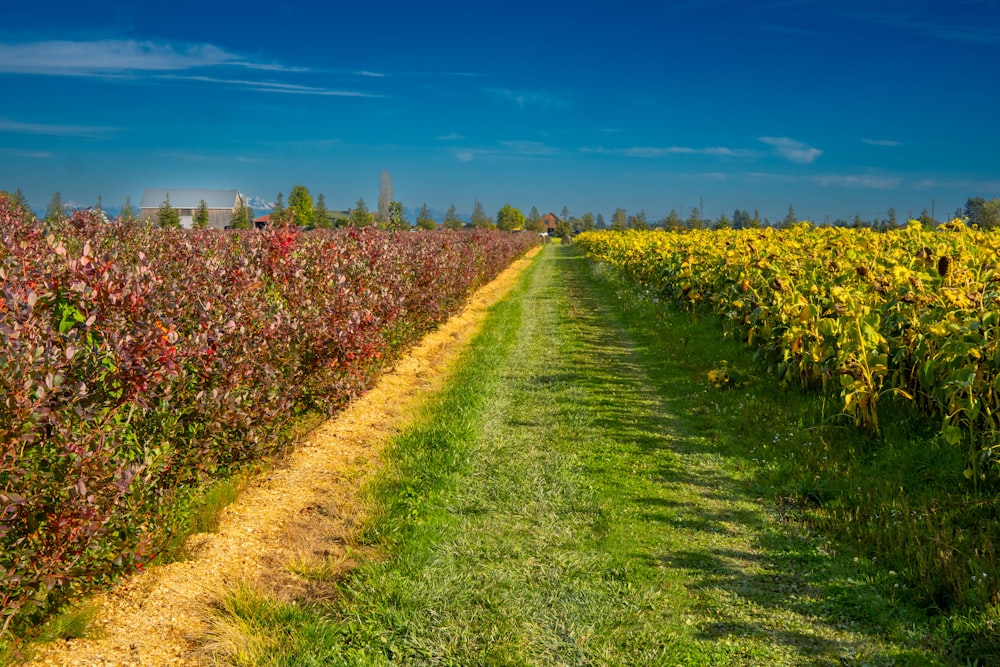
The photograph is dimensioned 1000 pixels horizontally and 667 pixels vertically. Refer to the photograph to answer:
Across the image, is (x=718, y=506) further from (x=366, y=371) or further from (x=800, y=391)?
(x=366, y=371)

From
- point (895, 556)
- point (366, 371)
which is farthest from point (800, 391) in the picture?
point (366, 371)

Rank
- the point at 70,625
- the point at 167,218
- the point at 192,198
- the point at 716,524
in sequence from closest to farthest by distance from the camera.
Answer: the point at 70,625 → the point at 716,524 → the point at 167,218 → the point at 192,198

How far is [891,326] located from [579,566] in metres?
3.62

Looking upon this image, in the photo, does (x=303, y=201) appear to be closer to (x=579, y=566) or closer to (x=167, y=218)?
(x=167, y=218)

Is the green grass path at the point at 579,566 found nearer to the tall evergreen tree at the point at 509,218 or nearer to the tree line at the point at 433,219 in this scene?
the tree line at the point at 433,219

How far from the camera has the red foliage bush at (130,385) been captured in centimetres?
273

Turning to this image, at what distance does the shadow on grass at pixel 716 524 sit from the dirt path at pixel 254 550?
6.67ft

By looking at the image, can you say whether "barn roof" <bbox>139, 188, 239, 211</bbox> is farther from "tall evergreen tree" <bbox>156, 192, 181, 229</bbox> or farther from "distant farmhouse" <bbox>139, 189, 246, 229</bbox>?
"tall evergreen tree" <bbox>156, 192, 181, 229</bbox>

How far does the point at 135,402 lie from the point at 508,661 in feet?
7.18

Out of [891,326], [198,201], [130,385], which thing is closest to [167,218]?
[130,385]

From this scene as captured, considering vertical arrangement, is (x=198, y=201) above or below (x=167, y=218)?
above

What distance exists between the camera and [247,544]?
4074 mm

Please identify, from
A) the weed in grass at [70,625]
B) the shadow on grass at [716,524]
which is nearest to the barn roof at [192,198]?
the shadow on grass at [716,524]

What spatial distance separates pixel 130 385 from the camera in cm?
319
